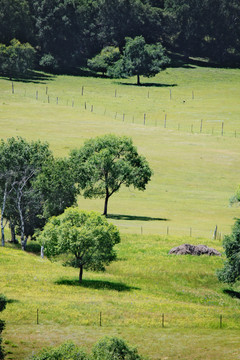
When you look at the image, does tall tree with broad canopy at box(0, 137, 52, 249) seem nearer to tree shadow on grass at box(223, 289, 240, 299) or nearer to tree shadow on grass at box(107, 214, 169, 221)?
tree shadow on grass at box(107, 214, 169, 221)

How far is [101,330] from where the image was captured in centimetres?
4172

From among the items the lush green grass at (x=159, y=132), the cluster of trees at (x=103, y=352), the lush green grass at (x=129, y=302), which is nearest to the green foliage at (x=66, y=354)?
the cluster of trees at (x=103, y=352)

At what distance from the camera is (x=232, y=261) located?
58.0 m

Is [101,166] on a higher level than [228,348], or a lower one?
higher

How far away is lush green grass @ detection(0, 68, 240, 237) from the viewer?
87.0 m

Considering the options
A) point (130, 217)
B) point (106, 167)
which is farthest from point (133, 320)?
point (106, 167)

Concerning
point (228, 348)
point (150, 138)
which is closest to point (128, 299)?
point (228, 348)

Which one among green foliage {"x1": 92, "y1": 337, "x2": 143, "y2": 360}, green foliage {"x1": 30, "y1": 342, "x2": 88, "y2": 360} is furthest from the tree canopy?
green foliage {"x1": 92, "y1": 337, "x2": 143, "y2": 360}

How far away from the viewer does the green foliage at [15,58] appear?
188125 mm

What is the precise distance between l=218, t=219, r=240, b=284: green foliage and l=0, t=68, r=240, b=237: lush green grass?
49.4 ft

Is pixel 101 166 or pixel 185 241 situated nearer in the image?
pixel 185 241

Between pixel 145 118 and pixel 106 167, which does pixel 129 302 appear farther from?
pixel 145 118

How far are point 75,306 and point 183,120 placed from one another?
114 metres

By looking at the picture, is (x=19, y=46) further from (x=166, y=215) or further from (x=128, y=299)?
(x=128, y=299)
